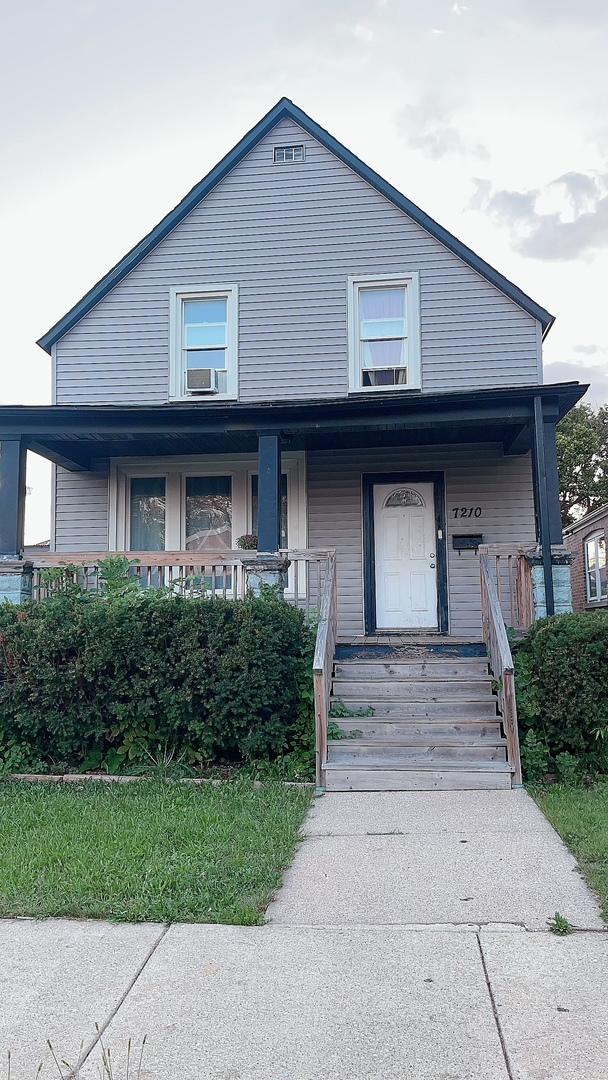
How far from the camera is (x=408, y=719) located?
278 inches

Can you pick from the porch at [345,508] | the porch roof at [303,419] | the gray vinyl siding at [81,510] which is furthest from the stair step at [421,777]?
the gray vinyl siding at [81,510]

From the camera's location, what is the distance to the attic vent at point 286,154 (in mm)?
10969

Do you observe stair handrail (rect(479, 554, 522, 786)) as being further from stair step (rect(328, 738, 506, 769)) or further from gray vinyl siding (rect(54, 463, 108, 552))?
gray vinyl siding (rect(54, 463, 108, 552))

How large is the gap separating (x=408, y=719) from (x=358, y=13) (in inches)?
409

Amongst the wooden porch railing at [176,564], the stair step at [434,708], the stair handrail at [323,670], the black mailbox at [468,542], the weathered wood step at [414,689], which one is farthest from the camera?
the black mailbox at [468,542]

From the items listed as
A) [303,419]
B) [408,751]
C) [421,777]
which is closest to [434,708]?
[408,751]

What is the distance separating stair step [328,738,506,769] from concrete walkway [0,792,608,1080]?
6.84ft

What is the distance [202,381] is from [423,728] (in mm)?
6126

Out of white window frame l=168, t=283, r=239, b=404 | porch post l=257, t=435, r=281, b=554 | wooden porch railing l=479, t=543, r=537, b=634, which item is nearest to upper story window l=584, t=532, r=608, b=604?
wooden porch railing l=479, t=543, r=537, b=634

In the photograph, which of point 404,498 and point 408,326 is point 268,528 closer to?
point 404,498

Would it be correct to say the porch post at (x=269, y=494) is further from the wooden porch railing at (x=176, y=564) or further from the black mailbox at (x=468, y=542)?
the black mailbox at (x=468, y=542)

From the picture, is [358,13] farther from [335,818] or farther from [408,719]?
[335,818]

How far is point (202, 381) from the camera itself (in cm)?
1064

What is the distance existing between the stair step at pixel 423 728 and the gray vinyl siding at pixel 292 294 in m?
5.05
